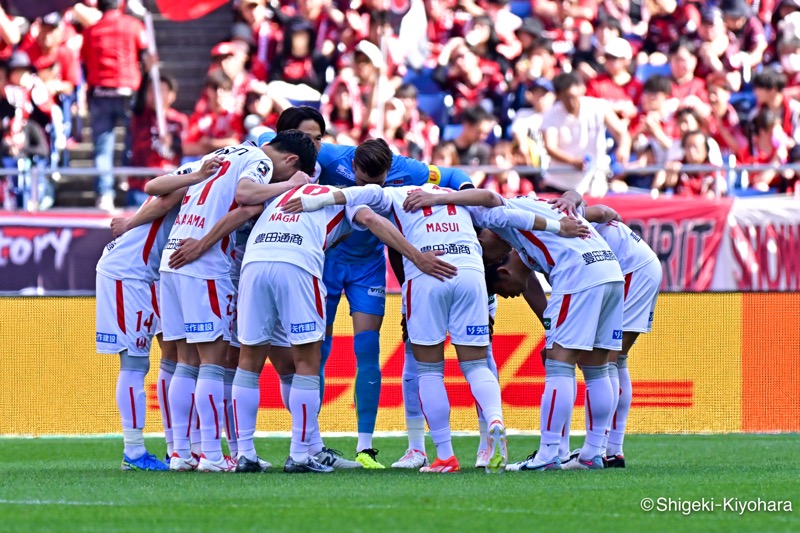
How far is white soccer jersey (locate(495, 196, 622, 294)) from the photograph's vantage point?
907cm

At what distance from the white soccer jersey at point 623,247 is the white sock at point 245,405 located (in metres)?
2.68

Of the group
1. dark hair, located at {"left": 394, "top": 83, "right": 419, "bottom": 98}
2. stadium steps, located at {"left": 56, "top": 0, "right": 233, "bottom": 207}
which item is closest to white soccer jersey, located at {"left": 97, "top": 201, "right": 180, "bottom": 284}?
dark hair, located at {"left": 394, "top": 83, "right": 419, "bottom": 98}

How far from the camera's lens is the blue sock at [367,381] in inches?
387

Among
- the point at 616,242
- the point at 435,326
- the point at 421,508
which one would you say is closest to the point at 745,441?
the point at 616,242

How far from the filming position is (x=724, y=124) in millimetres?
17656

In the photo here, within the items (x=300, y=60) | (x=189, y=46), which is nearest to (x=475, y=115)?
(x=300, y=60)

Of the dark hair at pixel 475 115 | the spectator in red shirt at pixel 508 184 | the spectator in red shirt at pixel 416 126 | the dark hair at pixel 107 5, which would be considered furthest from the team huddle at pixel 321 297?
the dark hair at pixel 107 5

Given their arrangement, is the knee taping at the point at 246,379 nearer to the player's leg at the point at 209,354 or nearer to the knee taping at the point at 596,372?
the player's leg at the point at 209,354

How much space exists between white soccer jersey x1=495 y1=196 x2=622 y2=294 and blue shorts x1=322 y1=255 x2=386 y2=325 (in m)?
1.17

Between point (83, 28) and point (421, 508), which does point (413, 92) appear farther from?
point (421, 508)

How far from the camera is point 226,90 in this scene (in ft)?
57.3

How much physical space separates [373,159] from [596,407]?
2182 mm

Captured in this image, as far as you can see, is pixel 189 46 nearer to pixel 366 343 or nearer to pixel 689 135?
pixel 689 135

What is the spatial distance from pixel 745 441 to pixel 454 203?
4.47m
